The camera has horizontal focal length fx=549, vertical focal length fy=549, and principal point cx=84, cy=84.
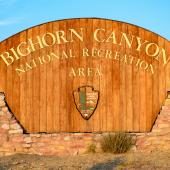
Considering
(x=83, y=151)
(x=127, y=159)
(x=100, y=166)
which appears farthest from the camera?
(x=83, y=151)

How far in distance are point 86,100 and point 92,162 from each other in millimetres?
3016

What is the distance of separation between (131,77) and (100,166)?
423 centimetres

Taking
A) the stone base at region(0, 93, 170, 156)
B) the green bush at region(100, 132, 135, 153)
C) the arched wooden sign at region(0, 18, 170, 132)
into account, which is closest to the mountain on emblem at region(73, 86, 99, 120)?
the arched wooden sign at region(0, 18, 170, 132)

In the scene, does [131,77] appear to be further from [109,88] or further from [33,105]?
[33,105]

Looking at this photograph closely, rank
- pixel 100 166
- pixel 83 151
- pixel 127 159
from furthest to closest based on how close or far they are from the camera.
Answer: pixel 83 151 < pixel 127 159 < pixel 100 166

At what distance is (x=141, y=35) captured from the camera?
651 inches

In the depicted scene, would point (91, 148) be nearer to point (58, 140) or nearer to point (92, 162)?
point (58, 140)

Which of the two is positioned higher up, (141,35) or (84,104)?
(141,35)

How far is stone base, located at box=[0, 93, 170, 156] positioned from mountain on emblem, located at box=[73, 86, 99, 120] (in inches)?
25.5

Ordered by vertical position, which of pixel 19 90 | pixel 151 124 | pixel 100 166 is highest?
pixel 19 90

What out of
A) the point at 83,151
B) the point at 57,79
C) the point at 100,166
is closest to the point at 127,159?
the point at 100,166

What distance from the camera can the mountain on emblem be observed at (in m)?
16.1

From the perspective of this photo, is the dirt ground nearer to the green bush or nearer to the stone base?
the green bush

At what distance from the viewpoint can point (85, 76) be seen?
16.2 meters
